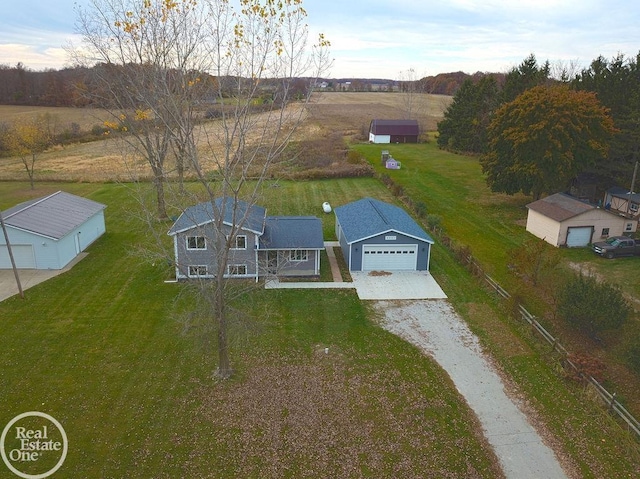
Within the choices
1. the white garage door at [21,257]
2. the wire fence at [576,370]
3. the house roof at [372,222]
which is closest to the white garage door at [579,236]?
the wire fence at [576,370]

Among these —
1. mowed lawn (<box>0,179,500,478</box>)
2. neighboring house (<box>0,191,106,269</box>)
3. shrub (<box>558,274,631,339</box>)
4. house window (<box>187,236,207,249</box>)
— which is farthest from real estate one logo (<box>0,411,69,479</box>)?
shrub (<box>558,274,631,339</box>)

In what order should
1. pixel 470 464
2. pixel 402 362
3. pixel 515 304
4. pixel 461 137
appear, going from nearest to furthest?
pixel 470 464 → pixel 402 362 → pixel 515 304 → pixel 461 137

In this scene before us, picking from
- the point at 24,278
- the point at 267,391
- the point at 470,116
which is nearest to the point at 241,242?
the point at 267,391

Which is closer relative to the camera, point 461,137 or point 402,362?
point 402,362

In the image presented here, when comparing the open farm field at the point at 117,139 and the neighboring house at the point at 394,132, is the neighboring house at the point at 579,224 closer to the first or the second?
the open farm field at the point at 117,139

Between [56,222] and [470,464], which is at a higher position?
[56,222]

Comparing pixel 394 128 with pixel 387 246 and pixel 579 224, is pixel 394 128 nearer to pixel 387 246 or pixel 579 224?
pixel 579 224

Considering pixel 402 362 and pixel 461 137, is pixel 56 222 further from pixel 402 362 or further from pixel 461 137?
pixel 461 137

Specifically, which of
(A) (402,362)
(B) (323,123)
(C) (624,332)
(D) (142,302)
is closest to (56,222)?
(D) (142,302)
